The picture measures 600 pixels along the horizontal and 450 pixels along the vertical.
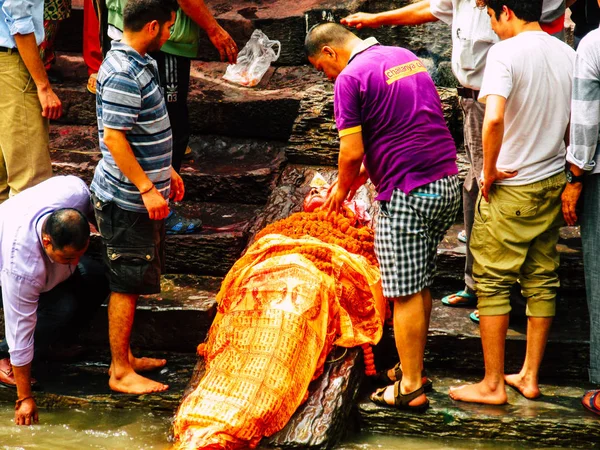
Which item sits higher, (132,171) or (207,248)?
(132,171)

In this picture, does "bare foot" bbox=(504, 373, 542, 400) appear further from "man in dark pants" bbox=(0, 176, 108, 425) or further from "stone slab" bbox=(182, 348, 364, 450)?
"man in dark pants" bbox=(0, 176, 108, 425)

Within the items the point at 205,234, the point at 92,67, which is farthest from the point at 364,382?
the point at 92,67

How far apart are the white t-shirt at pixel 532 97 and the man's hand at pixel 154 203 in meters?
1.79

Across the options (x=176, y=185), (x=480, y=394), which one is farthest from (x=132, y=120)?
(x=480, y=394)

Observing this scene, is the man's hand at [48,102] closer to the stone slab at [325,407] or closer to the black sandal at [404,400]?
the stone slab at [325,407]

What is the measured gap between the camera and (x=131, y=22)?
180 inches

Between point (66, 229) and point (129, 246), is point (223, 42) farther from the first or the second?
point (66, 229)

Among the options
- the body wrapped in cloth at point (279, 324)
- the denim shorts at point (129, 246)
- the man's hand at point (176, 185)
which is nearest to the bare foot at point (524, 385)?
the body wrapped in cloth at point (279, 324)

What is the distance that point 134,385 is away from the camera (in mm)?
5086

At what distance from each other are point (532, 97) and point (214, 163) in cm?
312

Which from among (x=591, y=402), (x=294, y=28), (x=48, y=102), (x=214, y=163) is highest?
(x=294, y=28)

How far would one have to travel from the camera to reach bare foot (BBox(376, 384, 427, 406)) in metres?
4.68

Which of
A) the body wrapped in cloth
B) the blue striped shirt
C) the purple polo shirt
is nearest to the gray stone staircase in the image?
the body wrapped in cloth

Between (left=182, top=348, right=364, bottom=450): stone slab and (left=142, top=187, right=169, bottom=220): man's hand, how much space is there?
93 centimetres
